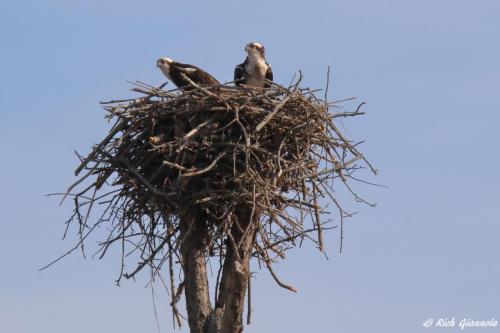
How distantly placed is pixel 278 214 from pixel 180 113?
3.85 feet


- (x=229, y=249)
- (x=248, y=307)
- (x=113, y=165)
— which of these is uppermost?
(x=113, y=165)

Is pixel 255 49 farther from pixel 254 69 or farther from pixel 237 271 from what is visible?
pixel 237 271

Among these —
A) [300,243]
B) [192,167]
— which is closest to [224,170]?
[192,167]

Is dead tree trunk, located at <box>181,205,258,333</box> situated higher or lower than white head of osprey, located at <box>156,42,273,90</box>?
lower

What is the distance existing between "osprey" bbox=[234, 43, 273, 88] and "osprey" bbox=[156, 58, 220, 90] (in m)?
0.50

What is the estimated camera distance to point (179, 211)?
8039 millimetres

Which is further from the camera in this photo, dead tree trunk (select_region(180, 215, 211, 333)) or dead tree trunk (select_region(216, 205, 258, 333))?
dead tree trunk (select_region(180, 215, 211, 333))

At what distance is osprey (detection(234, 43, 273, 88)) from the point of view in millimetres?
10117

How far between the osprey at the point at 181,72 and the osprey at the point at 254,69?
495mm

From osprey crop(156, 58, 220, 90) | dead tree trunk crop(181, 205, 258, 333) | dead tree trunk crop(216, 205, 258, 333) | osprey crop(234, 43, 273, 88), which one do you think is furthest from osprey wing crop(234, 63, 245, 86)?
dead tree trunk crop(216, 205, 258, 333)

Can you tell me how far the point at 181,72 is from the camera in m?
9.94

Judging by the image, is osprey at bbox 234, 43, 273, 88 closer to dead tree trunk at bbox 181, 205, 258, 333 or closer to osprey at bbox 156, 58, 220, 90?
osprey at bbox 156, 58, 220, 90

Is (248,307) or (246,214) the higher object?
(246,214)

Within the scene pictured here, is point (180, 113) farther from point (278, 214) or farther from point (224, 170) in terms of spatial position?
point (278, 214)
